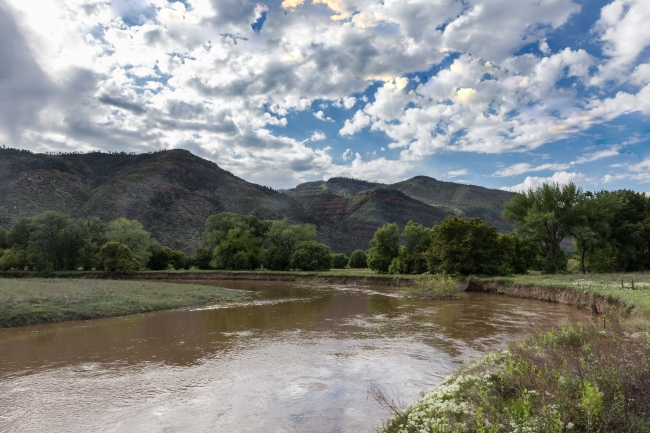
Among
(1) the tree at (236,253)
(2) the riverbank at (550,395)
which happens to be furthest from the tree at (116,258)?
(2) the riverbank at (550,395)

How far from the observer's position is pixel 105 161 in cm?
14250

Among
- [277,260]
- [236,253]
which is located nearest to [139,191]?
[236,253]

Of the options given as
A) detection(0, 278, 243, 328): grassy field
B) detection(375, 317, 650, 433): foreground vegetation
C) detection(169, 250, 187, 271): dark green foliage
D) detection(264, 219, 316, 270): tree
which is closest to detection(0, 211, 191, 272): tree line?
detection(169, 250, 187, 271): dark green foliage

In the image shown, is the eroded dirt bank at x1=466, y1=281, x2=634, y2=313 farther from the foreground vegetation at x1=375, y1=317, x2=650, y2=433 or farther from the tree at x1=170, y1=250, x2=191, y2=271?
the tree at x1=170, y1=250, x2=191, y2=271

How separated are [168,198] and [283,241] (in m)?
55.3

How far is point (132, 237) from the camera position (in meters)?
72.4

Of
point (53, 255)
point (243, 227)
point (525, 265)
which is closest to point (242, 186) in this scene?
point (243, 227)

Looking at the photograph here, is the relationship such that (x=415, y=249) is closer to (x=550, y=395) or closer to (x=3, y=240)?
(x=550, y=395)

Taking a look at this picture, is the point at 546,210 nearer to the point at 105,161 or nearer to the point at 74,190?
the point at 74,190

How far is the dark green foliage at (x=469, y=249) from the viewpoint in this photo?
4484cm

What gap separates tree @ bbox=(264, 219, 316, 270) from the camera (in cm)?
7538

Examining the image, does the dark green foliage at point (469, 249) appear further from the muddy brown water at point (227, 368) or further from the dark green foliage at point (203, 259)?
the dark green foliage at point (203, 259)

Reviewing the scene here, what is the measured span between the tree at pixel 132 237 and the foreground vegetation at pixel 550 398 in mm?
73578

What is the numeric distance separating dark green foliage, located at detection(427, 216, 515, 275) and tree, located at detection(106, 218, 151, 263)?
2163 inches
